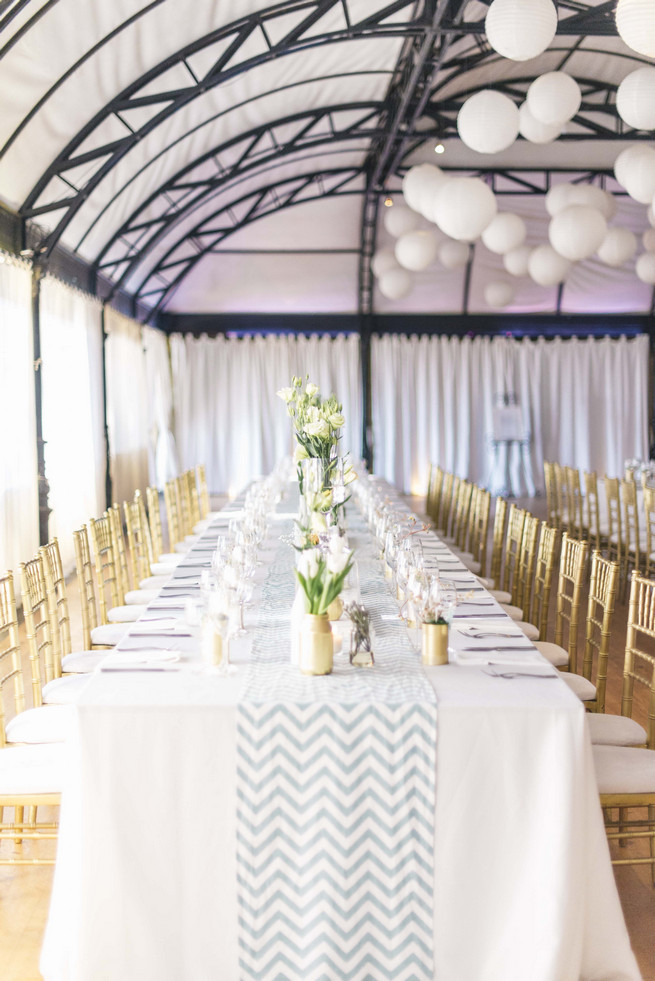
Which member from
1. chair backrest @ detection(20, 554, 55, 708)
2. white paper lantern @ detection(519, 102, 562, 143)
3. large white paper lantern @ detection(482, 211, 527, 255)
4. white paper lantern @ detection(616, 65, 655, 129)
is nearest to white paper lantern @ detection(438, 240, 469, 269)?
large white paper lantern @ detection(482, 211, 527, 255)

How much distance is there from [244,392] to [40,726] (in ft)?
40.2

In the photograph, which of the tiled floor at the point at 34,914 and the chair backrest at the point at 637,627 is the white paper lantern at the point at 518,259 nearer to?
the chair backrest at the point at 637,627

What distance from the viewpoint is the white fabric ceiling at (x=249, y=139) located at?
6.46 meters

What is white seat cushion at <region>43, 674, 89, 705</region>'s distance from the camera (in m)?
3.54

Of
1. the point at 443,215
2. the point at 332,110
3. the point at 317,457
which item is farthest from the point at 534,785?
the point at 332,110

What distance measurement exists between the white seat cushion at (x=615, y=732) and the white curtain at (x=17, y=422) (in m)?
5.10

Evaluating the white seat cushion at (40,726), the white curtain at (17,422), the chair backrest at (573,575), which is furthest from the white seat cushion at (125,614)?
the chair backrest at (573,575)

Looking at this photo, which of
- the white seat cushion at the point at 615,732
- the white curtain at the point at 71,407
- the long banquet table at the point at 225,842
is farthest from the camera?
the white curtain at the point at 71,407

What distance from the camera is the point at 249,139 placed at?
406 inches

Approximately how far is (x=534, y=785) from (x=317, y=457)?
2635mm

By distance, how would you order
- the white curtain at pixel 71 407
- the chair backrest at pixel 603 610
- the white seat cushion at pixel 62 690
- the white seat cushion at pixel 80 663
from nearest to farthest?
the chair backrest at pixel 603 610
the white seat cushion at pixel 62 690
the white seat cushion at pixel 80 663
the white curtain at pixel 71 407

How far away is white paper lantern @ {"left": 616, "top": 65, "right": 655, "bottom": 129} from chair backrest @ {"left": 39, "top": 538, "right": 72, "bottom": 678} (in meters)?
4.30

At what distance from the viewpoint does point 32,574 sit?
3711 millimetres

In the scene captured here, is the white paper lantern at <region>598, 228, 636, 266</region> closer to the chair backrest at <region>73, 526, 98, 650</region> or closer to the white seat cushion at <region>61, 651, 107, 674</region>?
the chair backrest at <region>73, 526, 98, 650</region>
